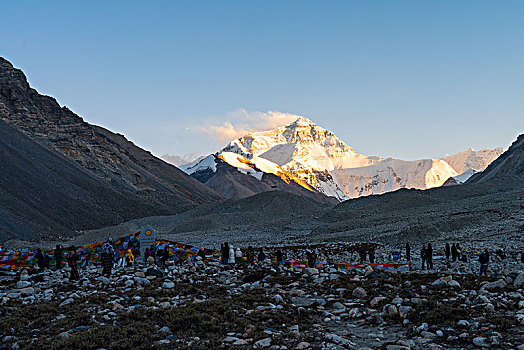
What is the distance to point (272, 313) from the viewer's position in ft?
34.3

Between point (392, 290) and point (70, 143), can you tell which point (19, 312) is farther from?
point (70, 143)

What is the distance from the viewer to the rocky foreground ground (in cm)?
849

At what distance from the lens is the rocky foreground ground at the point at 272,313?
27.9ft

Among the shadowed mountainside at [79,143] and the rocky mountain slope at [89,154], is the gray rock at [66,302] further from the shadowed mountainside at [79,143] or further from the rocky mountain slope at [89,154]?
the shadowed mountainside at [79,143]

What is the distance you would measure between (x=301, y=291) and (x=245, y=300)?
1.88 meters

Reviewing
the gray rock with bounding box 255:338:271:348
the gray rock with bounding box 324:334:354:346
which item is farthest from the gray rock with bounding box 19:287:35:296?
the gray rock with bounding box 324:334:354:346

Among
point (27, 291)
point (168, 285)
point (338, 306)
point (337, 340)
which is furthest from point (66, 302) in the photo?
point (337, 340)

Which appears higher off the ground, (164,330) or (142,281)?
(142,281)

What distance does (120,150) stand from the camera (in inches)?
5719

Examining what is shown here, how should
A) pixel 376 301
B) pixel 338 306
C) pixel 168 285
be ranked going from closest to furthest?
pixel 376 301, pixel 338 306, pixel 168 285

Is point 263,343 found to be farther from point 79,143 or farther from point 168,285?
point 79,143

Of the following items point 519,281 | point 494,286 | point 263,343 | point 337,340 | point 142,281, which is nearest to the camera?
point 263,343

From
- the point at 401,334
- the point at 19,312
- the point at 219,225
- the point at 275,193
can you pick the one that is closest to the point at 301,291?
the point at 401,334

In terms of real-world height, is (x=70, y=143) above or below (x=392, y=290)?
above
